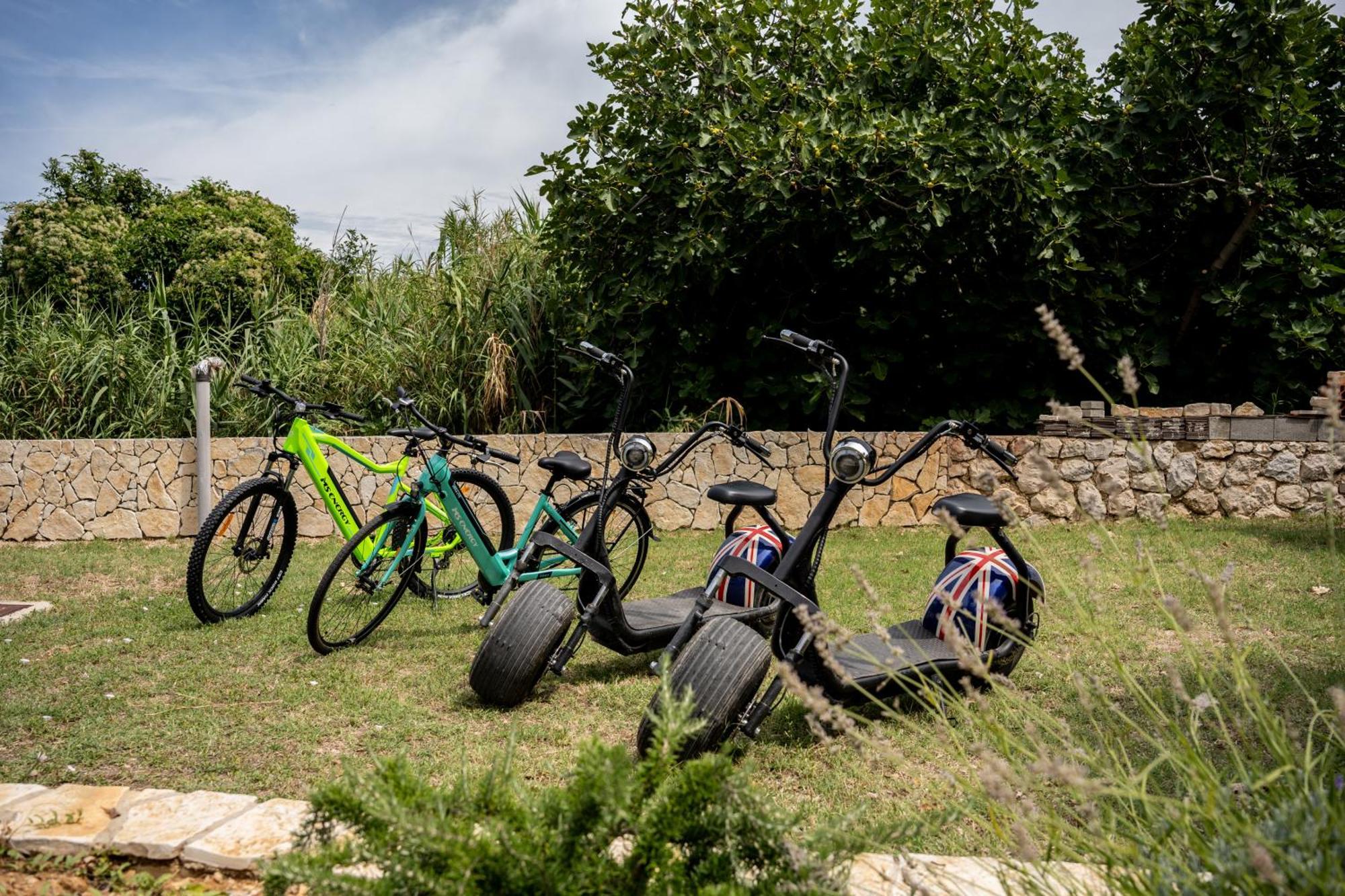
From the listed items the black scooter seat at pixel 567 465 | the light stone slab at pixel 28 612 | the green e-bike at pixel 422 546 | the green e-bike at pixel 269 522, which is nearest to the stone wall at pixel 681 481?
the light stone slab at pixel 28 612

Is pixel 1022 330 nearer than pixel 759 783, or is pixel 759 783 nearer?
pixel 759 783

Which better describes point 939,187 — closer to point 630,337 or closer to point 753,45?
point 753,45

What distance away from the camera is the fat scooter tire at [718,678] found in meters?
3.22

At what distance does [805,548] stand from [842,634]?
1.61m

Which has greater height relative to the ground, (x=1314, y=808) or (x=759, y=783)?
(x=1314, y=808)

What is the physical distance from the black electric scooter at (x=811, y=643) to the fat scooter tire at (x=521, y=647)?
498 mm

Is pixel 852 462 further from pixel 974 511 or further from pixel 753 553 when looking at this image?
pixel 753 553

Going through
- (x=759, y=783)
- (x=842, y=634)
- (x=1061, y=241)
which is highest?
(x=1061, y=241)

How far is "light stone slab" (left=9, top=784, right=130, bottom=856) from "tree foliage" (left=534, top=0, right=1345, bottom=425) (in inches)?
245

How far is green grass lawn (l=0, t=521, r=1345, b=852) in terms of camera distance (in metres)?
3.26

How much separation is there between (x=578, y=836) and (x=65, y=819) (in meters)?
1.81

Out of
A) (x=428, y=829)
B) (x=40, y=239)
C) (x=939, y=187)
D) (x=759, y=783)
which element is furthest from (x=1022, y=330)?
(x=40, y=239)

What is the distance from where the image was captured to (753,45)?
8734mm

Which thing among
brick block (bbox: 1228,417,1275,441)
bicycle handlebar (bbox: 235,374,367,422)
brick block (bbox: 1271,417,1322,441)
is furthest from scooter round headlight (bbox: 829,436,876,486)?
brick block (bbox: 1271,417,1322,441)
